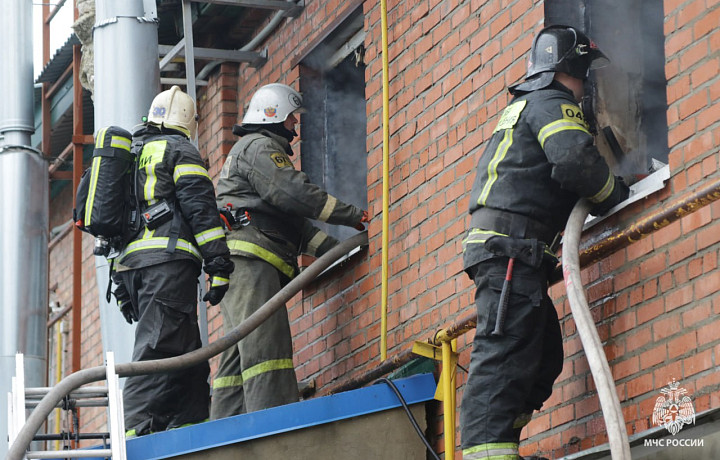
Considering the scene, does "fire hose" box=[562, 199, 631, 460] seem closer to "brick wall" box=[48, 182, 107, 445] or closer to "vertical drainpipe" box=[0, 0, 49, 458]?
"vertical drainpipe" box=[0, 0, 49, 458]

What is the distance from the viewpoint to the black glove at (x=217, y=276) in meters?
7.31

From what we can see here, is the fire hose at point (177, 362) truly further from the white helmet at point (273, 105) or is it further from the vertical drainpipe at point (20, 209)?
the vertical drainpipe at point (20, 209)

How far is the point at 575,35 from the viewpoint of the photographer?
19.1ft

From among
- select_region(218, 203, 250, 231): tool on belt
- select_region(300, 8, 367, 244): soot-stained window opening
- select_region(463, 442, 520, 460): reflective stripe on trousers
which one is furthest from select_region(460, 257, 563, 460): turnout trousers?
select_region(300, 8, 367, 244): soot-stained window opening

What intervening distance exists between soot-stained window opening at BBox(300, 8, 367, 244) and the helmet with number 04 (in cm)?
331

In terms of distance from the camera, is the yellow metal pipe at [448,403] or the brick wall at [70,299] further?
the brick wall at [70,299]

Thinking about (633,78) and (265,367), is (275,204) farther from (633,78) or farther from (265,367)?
(633,78)

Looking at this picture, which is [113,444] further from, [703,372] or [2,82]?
[2,82]

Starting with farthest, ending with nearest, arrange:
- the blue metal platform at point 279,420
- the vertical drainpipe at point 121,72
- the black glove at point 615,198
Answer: the vertical drainpipe at point 121,72
the blue metal platform at point 279,420
the black glove at point 615,198

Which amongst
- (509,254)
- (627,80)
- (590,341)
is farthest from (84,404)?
(627,80)

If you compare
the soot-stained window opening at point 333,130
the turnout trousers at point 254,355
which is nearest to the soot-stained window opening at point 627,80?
the turnout trousers at point 254,355

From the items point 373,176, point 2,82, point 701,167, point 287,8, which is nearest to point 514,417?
point 701,167

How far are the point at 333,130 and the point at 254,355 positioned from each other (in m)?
2.06

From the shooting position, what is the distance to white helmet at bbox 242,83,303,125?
823 cm
